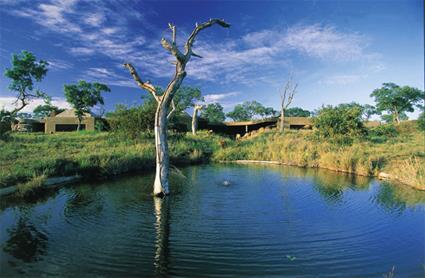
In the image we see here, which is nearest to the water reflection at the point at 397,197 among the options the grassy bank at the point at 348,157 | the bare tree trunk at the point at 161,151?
the grassy bank at the point at 348,157

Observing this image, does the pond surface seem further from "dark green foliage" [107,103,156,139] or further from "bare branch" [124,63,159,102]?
"dark green foliage" [107,103,156,139]

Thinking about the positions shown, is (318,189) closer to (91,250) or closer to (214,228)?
(214,228)

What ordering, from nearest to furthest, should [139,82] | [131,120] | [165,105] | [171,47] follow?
[171,47], [165,105], [139,82], [131,120]

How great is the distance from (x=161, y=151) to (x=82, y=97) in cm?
3653

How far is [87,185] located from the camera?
1100cm

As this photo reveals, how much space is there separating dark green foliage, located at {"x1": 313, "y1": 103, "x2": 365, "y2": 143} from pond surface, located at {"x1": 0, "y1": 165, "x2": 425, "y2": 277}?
976cm

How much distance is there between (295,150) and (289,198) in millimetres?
11143

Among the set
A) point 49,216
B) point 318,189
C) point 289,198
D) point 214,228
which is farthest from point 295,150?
point 49,216

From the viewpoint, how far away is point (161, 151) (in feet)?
29.8

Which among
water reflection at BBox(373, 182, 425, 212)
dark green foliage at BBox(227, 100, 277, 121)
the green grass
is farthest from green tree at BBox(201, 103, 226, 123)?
water reflection at BBox(373, 182, 425, 212)

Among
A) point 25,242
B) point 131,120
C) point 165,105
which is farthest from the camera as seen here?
point 131,120

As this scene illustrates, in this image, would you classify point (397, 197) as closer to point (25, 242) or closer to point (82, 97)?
point (25, 242)

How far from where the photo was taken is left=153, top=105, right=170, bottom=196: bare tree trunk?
896 cm

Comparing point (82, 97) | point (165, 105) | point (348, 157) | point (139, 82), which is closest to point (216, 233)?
point (165, 105)
